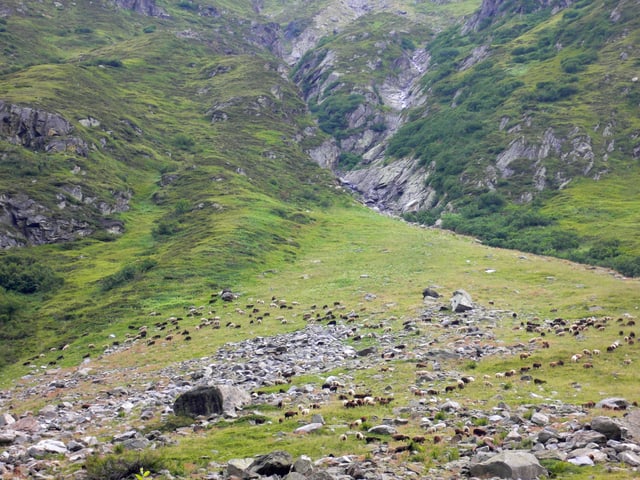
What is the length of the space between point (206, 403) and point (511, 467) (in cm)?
1466

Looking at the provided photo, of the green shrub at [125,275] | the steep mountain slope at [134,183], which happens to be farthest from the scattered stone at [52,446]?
the green shrub at [125,275]

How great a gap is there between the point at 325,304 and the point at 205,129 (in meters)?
120

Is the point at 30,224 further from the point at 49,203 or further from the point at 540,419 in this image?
the point at 540,419

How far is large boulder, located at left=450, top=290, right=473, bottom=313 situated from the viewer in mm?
43625

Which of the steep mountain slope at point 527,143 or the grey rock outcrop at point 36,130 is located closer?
the steep mountain slope at point 527,143

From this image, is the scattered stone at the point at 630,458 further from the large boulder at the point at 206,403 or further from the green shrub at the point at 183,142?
the green shrub at the point at 183,142

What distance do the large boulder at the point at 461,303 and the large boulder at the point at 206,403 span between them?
2209cm

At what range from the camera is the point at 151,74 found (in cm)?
19825

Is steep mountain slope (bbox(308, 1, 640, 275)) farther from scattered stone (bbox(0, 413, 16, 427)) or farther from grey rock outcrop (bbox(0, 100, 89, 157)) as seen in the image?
grey rock outcrop (bbox(0, 100, 89, 157))

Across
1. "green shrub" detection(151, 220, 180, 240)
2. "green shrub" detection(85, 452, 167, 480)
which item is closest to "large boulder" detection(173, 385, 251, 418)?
"green shrub" detection(85, 452, 167, 480)

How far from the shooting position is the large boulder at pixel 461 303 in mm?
43625

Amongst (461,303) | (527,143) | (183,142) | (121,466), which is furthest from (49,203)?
(527,143)

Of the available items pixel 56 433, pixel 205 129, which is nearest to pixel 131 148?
pixel 205 129

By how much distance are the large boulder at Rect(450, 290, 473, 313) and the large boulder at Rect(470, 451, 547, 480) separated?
2701cm
